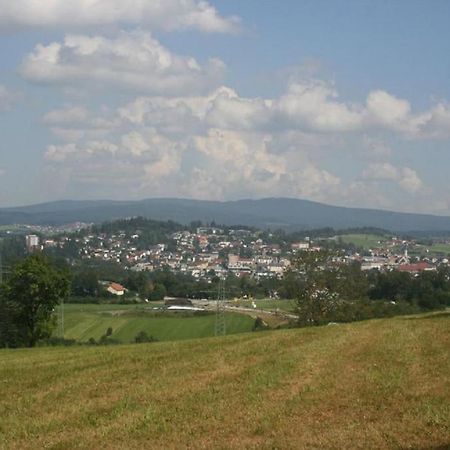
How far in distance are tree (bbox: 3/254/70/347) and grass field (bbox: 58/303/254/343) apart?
18.3 meters

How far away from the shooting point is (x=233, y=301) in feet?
376

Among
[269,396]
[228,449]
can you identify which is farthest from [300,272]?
[228,449]

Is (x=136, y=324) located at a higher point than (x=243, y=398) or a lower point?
lower

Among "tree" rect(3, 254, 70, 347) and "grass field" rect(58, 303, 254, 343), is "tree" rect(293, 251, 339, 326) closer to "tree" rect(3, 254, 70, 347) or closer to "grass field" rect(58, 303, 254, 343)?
"grass field" rect(58, 303, 254, 343)

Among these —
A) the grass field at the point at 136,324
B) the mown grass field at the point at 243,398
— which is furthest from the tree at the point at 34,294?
the mown grass field at the point at 243,398

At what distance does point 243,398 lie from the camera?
15.8 meters

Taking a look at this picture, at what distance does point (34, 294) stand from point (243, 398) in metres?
37.3

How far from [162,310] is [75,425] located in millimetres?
84427

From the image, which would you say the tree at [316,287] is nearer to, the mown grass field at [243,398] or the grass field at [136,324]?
the grass field at [136,324]

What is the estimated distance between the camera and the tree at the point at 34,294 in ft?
167

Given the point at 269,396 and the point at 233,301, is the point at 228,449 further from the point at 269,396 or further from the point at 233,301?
the point at 233,301

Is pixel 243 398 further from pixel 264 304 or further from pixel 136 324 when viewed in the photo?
pixel 264 304

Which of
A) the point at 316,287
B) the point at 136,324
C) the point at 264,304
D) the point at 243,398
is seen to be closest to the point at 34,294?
the point at 316,287

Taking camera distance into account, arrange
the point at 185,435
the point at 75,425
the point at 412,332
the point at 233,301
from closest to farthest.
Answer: the point at 185,435
the point at 75,425
the point at 412,332
the point at 233,301
